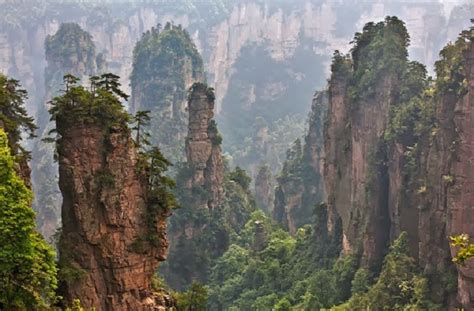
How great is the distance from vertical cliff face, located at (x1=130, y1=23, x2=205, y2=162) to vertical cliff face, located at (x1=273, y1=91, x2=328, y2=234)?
53.4 feet

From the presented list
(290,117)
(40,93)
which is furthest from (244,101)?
(40,93)

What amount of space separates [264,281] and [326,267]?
14.8 feet

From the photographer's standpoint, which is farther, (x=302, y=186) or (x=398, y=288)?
(x=302, y=186)

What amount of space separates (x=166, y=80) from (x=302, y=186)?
2624cm

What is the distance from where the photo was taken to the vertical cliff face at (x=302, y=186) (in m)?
64.2

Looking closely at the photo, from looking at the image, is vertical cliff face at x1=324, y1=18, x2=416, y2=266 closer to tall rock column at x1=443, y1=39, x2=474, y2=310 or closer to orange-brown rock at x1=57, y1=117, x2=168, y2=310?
tall rock column at x1=443, y1=39, x2=474, y2=310

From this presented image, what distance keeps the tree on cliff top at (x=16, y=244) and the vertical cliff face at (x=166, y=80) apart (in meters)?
60.0

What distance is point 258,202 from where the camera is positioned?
249 ft

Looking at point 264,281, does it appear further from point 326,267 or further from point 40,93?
point 40,93

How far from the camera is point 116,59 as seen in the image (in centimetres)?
11656

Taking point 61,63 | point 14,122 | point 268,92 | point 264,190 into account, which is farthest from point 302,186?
point 268,92

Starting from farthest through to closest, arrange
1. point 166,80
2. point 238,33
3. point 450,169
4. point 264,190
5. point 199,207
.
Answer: point 238,33 < point 166,80 < point 264,190 < point 199,207 < point 450,169

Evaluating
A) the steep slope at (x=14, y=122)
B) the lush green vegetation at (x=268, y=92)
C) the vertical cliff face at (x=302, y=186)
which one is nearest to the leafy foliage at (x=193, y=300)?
the steep slope at (x=14, y=122)

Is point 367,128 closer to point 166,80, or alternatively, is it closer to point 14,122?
point 14,122
